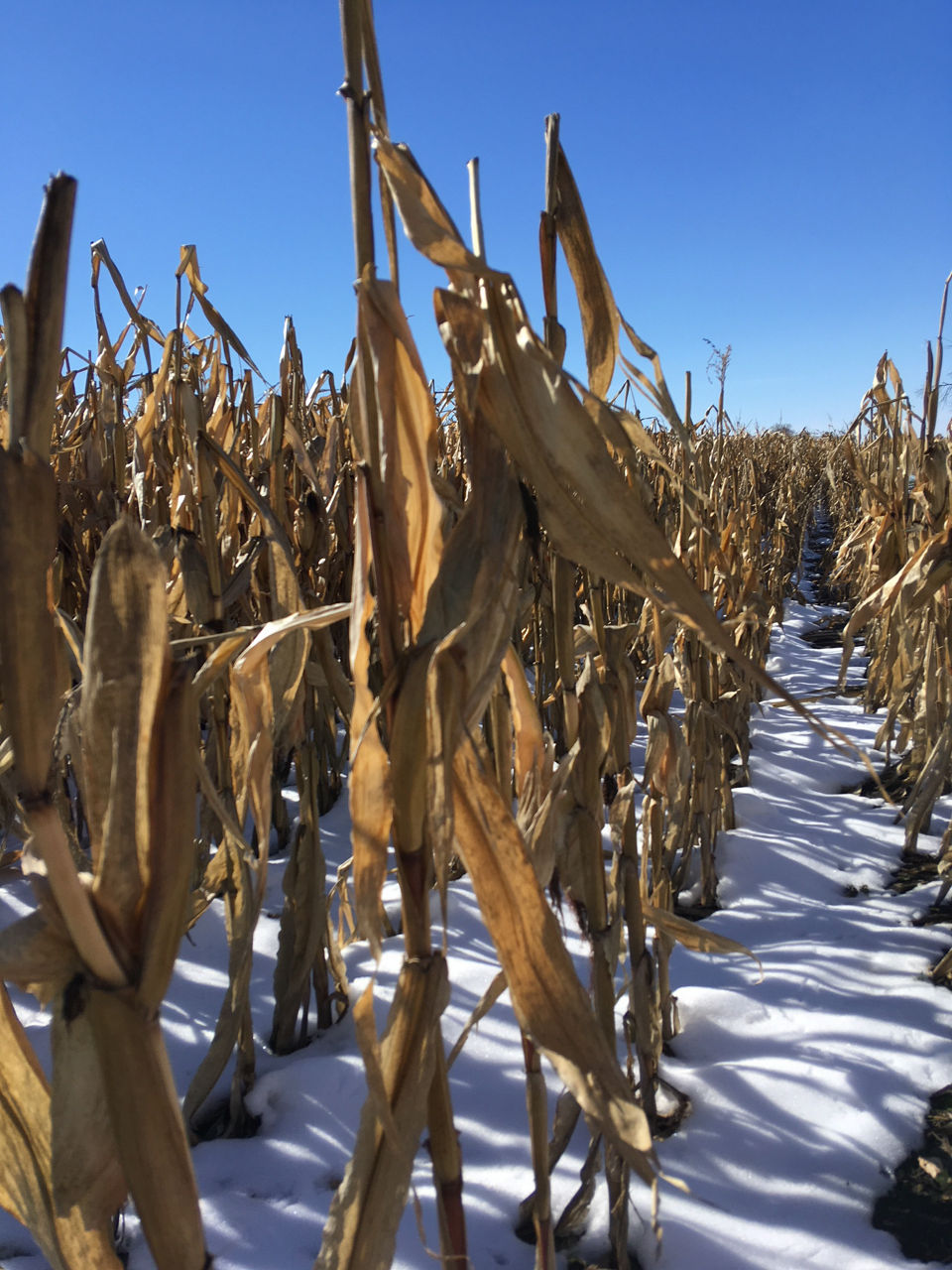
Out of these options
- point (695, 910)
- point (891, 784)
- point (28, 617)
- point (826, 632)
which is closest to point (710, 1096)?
point (695, 910)

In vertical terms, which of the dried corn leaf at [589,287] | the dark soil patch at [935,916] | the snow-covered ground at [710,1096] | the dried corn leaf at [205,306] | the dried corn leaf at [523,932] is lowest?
the snow-covered ground at [710,1096]

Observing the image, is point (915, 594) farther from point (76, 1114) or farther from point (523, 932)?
point (76, 1114)

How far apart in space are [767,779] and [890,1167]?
5.18ft

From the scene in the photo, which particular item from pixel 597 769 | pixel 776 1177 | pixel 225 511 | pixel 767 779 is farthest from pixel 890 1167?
pixel 767 779

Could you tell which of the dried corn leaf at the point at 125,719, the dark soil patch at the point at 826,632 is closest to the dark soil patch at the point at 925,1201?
the dried corn leaf at the point at 125,719

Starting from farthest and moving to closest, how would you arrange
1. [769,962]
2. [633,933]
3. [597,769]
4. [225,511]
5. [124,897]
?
1. [769,962]
2. [225,511]
3. [633,933]
4. [597,769]
5. [124,897]

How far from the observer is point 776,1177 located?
0.93 meters

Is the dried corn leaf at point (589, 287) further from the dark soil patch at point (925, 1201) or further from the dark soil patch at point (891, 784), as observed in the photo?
the dark soil patch at point (891, 784)

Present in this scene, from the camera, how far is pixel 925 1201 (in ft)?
3.02

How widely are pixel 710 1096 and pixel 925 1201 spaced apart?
0.25m

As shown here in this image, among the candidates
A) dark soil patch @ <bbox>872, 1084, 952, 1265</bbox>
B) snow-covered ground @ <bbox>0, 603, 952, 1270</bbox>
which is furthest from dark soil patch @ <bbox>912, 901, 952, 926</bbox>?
dark soil patch @ <bbox>872, 1084, 952, 1265</bbox>

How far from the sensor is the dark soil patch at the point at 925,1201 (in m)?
0.86

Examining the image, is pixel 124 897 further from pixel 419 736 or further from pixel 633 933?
pixel 633 933

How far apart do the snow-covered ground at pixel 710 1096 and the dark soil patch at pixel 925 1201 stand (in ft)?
0.05
